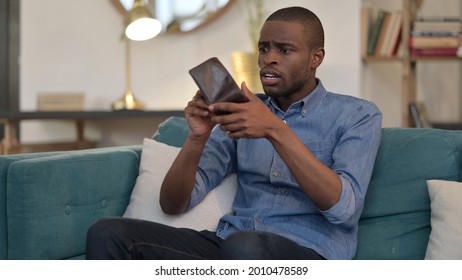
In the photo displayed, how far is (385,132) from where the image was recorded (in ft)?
6.98

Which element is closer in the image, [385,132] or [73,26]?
[385,132]

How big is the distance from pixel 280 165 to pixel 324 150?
0.11 m

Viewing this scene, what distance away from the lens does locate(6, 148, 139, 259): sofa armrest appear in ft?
6.33

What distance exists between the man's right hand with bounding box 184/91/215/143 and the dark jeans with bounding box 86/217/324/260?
0.74 ft

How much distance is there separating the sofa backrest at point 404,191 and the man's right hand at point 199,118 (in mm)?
459

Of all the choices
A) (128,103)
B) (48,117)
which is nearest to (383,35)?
(128,103)

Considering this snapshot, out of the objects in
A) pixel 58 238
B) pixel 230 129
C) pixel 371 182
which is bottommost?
pixel 58 238

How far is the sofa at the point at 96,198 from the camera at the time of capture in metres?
1.94

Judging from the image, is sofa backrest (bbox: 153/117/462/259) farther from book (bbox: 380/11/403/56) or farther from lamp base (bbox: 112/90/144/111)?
lamp base (bbox: 112/90/144/111)

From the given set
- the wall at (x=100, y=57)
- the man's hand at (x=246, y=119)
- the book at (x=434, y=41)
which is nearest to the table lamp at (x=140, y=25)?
the wall at (x=100, y=57)

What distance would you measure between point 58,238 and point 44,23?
2642mm

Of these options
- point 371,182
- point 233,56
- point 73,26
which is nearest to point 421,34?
point 233,56

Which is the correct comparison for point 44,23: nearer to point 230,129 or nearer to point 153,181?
point 153,181

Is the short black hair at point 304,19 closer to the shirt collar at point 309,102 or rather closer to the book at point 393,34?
the shirt collar at point 309,102
